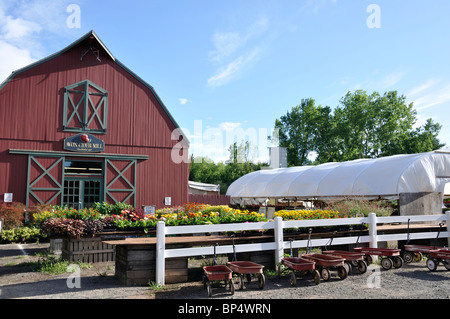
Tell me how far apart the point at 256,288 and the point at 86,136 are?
1238 cm

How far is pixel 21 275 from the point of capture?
826cm

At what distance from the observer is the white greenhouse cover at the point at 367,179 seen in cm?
1836

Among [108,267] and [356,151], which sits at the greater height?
[356,151]

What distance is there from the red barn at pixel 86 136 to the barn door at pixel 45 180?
4 centimetres

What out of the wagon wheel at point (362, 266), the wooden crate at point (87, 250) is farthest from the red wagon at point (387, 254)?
the wooden crate at point (87, 250)

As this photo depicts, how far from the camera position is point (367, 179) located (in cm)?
2034

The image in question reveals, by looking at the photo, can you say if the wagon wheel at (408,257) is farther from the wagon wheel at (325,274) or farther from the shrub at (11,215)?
the shrub at (11,215)

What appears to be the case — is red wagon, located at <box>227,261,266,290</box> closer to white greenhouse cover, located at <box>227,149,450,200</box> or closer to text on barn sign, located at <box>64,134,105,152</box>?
text on barn sign, located at <box>64,134,105,152</box>

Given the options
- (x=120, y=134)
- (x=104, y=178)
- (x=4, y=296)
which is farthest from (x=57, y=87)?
(x=4, y=296)

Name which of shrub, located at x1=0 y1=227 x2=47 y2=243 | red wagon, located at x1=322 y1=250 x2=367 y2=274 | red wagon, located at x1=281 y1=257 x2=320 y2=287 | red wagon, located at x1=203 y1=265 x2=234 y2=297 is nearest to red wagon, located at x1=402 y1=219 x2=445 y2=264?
red wagon, located at x1=322 y1=250 x2=367 y2=274
